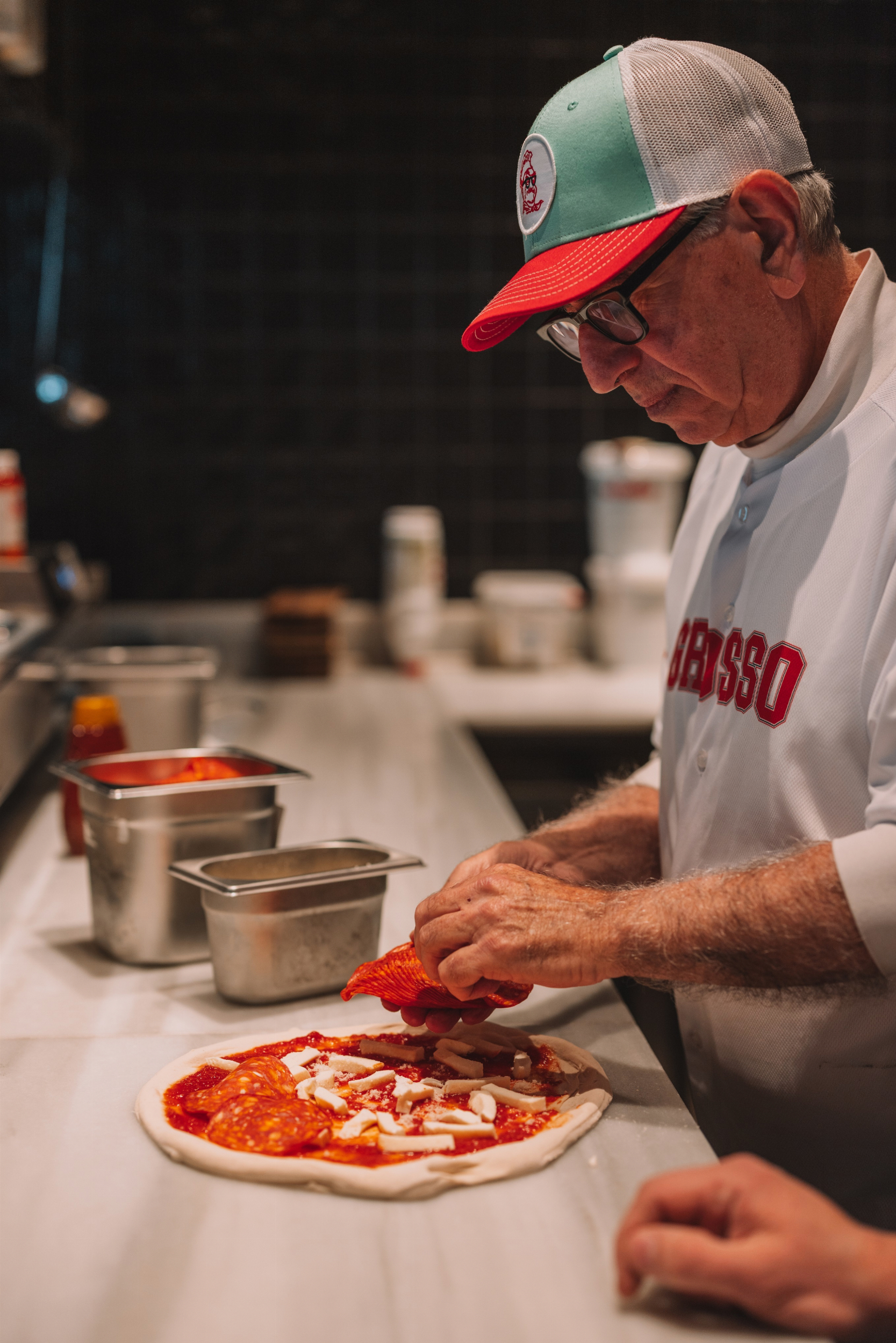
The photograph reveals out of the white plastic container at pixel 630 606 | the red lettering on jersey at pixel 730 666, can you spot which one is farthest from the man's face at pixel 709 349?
the white plastic container at pixel 630 606

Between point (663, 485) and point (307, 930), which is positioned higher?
point (663, 485)

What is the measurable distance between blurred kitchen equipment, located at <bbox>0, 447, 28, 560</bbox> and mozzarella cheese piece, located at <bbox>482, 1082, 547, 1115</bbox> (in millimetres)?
1813

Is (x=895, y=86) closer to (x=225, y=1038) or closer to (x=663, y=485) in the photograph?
(x=663, y=485)

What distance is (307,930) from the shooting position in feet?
4.16

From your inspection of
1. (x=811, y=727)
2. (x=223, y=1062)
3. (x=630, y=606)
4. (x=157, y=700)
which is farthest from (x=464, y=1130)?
(x=630, y=606)

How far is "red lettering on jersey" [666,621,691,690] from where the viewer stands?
4.76 feet

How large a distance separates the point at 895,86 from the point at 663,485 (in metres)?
1.42

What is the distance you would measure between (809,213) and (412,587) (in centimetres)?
235

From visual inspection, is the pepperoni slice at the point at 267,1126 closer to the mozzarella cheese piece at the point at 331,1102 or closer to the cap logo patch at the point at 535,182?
the mozzarella cheese piece at the point at 331,1102

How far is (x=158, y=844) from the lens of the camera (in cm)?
137

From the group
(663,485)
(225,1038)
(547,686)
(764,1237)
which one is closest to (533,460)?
(663,485)

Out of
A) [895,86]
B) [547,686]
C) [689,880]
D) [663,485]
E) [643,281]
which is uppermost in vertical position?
[895,86]

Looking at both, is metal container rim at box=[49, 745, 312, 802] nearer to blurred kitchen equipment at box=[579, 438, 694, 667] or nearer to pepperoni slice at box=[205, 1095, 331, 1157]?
pepperoni slice at box=[205, 1095, 331, 1157]

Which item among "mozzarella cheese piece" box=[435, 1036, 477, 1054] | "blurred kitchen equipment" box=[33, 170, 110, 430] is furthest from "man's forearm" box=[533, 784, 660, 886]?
"blurred kitchen equipment" box=[33, 170, 110, 430]
